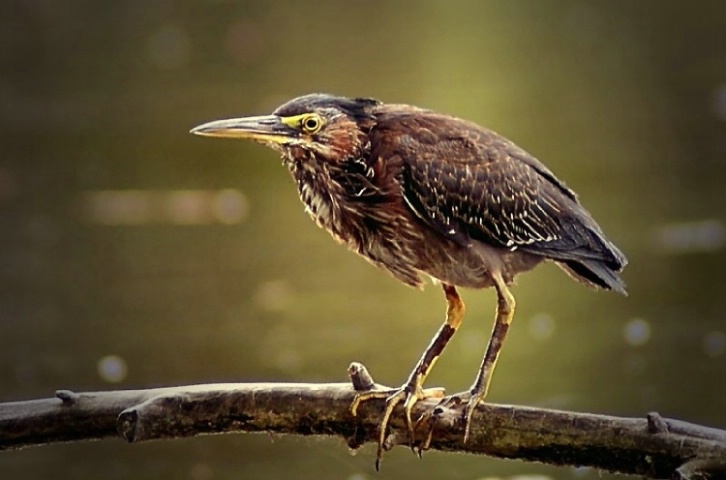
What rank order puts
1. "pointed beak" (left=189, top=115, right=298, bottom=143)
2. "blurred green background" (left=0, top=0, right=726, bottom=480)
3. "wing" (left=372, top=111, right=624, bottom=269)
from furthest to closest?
"blurred green background" (left=0, top=0, right=726, bottom=480) → "wing" (left=372, top=111, right=624, bottom=269) → "pointed beak" (left=189, top=115, right=298, bottom=143)

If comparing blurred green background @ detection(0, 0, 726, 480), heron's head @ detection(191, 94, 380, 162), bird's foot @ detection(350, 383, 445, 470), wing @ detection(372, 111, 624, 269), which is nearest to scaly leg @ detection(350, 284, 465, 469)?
bird's foot @ detection(350, 383, 445, 470)

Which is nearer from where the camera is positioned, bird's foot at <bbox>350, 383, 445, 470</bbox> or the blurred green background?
bird's foot at <bbox>350, 383, 445, 470</bbox>

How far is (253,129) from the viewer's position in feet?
4.38

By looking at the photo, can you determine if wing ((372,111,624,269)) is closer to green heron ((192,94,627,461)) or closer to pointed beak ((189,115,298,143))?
green heron ((192,94,627,461))

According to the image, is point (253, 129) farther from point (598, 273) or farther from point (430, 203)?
point (598, 273)

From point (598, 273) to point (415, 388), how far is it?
25cm

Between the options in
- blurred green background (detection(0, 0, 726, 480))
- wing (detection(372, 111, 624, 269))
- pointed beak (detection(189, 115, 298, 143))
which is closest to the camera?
pointed beak (detection(189, 115, 298, 143))

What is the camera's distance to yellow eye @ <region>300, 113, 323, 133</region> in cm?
137

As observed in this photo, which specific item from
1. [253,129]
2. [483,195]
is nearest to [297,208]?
[483,195]

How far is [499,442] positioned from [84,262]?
5.23 ft

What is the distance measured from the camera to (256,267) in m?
2.75

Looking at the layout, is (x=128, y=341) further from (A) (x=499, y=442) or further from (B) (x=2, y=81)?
(A) (x=499, y=442)

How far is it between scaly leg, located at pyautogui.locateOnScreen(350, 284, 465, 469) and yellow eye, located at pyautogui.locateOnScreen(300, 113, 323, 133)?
0.88 feet

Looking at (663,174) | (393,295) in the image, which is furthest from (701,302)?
(393,295)
